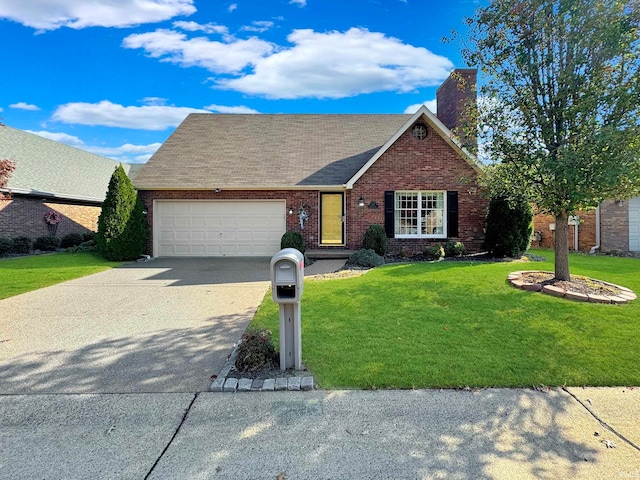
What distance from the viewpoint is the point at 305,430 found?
114 inches

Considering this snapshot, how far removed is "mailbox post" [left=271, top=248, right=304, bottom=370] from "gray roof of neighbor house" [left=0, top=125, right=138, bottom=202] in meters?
16.5

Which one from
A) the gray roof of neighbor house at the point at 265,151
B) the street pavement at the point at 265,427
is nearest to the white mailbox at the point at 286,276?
the street pavement at the point at 265,427

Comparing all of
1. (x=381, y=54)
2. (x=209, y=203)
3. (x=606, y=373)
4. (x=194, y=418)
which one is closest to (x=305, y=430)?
(x=194, y=418)

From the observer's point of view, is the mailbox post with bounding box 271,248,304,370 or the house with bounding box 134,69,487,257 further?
the house with bounding box 134,69,487,257

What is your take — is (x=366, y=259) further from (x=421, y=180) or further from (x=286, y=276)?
(x=286, y=276)

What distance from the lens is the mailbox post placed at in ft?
12.0

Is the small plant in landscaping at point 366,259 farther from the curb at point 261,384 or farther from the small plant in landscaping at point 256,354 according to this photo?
the curb at point 261,384

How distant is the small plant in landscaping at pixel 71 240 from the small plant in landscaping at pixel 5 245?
2.39 meters

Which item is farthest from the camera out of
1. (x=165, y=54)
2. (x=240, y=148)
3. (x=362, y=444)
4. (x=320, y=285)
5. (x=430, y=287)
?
(x=240, y=148)

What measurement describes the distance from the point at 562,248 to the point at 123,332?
26.9 ft

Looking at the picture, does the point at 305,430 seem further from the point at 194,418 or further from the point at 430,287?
the point at 430,287

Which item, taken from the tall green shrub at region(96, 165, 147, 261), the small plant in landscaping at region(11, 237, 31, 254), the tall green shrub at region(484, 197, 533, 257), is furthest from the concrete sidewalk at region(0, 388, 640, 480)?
the small plant in landscaping at region(11, 237, 31, 254)

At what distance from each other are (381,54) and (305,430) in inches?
428

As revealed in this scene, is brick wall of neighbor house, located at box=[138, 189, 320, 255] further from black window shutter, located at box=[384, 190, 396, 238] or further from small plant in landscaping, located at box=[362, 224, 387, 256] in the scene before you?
black window shutter, located at box=[384, 190, 396, 238]
